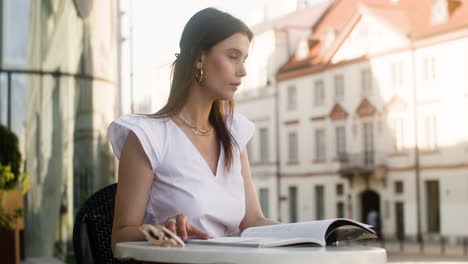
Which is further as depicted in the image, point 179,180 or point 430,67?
point 430,67

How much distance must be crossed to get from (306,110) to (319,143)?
1.19 meters

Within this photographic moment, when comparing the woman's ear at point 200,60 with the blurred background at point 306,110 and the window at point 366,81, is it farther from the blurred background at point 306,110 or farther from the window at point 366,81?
the window at point 366,81

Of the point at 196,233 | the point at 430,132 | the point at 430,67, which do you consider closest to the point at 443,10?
the point at 430,67

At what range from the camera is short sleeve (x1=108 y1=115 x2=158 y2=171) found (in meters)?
1.32

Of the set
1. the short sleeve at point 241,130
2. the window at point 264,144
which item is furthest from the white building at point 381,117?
the short sleeve at point 241,130

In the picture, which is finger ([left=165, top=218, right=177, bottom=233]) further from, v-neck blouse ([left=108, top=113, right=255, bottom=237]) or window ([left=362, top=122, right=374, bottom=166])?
window ([left=362, top=122, right=374, bottom=166])

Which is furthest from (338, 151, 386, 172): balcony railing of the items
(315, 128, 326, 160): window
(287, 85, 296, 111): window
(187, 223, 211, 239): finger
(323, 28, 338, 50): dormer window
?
(187, 223, 211, 239): finger

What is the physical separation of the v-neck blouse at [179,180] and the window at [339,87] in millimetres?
26417

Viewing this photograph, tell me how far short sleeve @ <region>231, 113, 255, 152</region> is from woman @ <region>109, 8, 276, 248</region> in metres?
0.05

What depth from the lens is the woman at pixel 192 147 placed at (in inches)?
51.3

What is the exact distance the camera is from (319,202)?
28172 millimetres

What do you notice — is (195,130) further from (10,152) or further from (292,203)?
(292,203)

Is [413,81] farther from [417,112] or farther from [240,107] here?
[240,107]

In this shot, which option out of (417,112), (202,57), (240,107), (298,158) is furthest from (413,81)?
(202,57)
